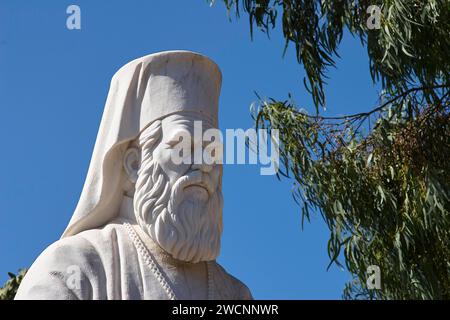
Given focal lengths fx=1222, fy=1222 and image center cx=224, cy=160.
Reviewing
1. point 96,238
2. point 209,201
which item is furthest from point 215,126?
point 96,238

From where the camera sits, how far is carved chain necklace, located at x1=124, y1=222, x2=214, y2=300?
20.7 feet

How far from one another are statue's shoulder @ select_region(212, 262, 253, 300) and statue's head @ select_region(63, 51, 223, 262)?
15 cm

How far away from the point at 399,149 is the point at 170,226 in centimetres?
460

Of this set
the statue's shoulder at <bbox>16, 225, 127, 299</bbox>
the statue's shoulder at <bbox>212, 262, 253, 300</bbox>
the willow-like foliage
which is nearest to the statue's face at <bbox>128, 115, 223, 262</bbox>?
the statue's shoulder at <bbox>212, 262, 253, 300</bbox>

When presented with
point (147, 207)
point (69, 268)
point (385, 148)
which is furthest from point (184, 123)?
point (385, 148)

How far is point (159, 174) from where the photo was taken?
21.5ft

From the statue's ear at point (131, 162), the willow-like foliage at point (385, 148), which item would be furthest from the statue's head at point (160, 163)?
the willow-like foliage at point (385, 148)

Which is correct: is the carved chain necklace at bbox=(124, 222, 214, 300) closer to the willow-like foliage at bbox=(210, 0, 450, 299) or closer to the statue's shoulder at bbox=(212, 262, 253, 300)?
the statue's shoulder at bbox=(212, 262, 253, 300)

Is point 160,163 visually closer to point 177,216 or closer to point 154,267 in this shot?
point 177,216

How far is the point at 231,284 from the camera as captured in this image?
21.8 feet

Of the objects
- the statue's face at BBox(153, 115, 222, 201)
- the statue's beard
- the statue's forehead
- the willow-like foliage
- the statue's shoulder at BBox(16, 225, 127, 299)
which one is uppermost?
the willow-like foliage

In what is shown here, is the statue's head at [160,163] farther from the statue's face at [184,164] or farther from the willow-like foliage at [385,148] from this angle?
the willow-like foliage at [385,148]

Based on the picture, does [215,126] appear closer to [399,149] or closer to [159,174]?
[159,174]

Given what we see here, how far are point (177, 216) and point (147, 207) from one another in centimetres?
17
